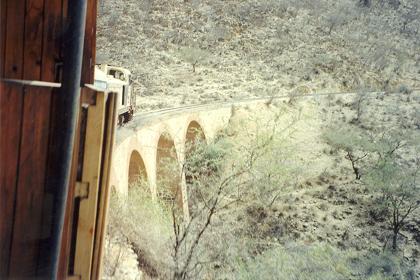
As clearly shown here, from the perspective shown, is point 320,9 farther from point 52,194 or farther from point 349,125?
point 52,194

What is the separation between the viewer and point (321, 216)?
2211 centimetres

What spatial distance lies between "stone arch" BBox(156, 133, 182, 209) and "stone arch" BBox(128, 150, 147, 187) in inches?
32.9

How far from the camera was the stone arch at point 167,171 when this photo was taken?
1419 cm

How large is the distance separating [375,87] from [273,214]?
32.4m

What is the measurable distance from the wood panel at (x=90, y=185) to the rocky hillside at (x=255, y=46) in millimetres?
32210

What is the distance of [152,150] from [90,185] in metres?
13.4

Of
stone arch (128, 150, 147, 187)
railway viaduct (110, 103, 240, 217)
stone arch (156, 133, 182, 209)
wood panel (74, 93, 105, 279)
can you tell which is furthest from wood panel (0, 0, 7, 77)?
stone arch (128, 150, 147, 187)

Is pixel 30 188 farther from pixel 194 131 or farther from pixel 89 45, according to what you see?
pixel 194 131

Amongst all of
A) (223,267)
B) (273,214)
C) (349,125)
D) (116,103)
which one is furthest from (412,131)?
(116,103)

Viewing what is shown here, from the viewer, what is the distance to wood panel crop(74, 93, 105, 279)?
79.7 inches

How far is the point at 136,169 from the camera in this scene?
46.9 feet

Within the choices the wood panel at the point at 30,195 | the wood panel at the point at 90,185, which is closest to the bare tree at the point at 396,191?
the wood panel at the point at 90,185

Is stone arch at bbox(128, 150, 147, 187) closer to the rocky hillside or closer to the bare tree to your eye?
the bare tree

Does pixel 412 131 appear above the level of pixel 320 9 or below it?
below
